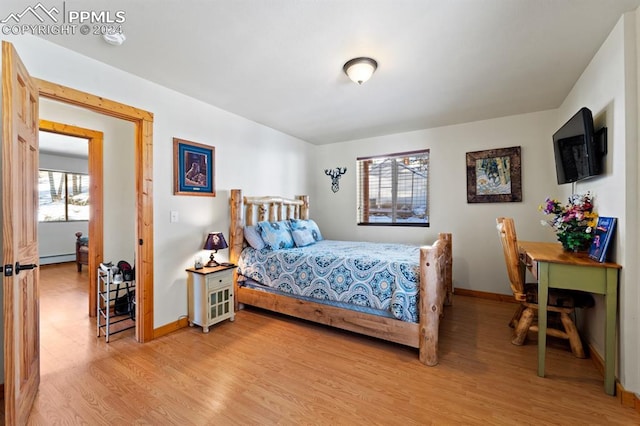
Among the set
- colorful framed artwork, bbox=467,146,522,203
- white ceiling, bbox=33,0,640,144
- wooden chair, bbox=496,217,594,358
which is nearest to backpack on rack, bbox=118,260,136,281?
white ceiling, bbox=33,0,640,144

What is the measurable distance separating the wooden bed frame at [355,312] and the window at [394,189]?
1.10 m

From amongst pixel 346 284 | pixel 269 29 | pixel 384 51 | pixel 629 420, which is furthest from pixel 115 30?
pixel 629 420

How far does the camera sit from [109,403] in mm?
1750

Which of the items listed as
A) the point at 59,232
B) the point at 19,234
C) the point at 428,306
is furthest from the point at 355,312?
the point at 59,232

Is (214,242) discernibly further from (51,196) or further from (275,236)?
(51,196)

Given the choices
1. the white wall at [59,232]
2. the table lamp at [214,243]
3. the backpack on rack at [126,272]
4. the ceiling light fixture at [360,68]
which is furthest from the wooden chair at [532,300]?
the white wall at [59,232]

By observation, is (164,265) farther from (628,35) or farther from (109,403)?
(628,35)

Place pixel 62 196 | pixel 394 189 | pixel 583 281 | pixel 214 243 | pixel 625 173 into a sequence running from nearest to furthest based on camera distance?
pixel 625 173 < pixel 583 281 < pixel 214 243 < pixel 394 189 < pixel 62 196

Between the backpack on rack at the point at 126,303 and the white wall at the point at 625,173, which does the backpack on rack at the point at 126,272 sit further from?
the white wall at the point at 625,173

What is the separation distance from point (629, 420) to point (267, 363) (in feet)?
7.65

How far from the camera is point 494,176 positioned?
3699mm

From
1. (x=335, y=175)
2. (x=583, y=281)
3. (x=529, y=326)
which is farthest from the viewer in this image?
(x=335, y=175)

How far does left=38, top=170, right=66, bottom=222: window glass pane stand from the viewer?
616 cm

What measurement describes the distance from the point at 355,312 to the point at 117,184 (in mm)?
3361
